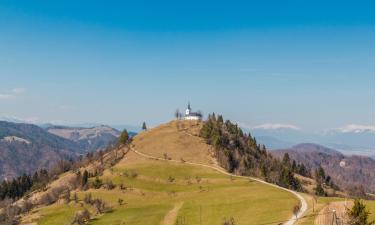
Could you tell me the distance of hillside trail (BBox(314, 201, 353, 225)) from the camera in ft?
251

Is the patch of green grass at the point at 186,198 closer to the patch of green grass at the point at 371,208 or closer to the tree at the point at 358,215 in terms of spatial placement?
the patch of green grass at the point at 371,208

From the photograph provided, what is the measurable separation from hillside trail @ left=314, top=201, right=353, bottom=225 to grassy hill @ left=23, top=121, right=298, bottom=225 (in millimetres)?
8645

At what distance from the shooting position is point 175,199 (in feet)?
459

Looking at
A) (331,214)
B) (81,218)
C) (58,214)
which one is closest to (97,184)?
(58,214)

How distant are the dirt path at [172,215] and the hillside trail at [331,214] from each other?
44721 millimetres

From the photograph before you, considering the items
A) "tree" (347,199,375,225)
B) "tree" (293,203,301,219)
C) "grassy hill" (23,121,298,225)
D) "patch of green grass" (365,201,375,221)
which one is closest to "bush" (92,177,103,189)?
"grassy hill" (23,121,298,225)

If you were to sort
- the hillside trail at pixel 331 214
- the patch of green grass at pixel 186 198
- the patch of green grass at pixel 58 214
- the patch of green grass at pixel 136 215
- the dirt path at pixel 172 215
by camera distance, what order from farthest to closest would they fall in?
the patch of green grass at pixel 58 214
the patch of green grass at pixel 136 215
the dirt path at pixel 172 215
the patch of green grass at pixel 186 198
the hillside trail at pixel 331 214

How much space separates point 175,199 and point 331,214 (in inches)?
2665

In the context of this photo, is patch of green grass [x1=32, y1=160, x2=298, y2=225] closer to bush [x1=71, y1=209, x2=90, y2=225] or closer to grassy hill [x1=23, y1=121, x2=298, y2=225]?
grassy hill [x1=23, y1=121, x2=298, y2=225]

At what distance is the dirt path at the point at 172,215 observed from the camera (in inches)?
4525

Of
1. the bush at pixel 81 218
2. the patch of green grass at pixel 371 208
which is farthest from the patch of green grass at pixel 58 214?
the patch of green grass at pixel 371 208

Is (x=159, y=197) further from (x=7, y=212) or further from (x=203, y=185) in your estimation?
(x=7, y=212)

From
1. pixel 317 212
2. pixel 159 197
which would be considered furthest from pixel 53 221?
pixel 317 212

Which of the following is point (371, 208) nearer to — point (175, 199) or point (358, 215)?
point (358, 215)
